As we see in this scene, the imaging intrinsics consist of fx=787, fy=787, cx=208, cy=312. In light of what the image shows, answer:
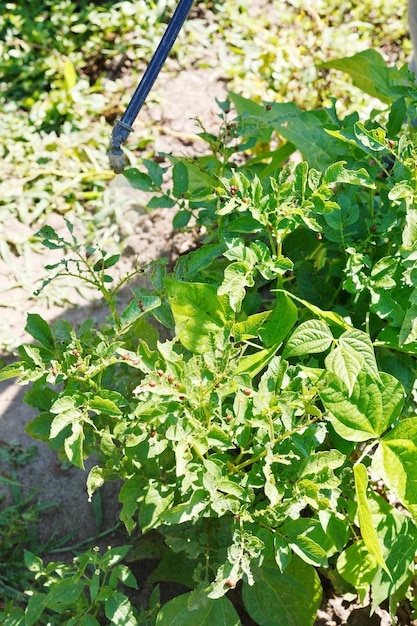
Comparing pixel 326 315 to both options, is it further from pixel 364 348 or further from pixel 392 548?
pixel 392 548

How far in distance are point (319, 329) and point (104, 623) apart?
1073mm

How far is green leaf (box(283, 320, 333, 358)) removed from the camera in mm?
1646

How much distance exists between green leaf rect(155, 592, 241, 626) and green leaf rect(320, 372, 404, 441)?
1.65 ft

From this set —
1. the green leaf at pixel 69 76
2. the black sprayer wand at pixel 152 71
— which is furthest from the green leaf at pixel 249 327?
the green leaf at pixel 69 76

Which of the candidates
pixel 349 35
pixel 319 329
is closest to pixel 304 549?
pixel 319 329

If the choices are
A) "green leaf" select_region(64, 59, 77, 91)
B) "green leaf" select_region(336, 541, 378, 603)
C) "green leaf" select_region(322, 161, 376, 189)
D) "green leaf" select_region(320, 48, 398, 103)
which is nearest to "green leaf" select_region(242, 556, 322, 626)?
"green leaf" select_region(336, 541, 378, 603)

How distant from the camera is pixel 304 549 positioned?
5.25ft

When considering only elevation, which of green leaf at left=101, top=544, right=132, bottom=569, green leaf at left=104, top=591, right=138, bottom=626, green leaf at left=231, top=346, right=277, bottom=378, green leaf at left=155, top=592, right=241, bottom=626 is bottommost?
green leaf at left=155, top=592, right=241, bottom=626

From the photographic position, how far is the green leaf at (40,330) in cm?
176

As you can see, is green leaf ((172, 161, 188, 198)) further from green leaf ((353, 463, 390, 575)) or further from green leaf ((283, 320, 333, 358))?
green leaf ((353, 463, 390, 575))

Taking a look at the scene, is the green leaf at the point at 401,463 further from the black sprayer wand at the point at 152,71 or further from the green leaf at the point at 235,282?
the black sprayer wand at the point at 152,71

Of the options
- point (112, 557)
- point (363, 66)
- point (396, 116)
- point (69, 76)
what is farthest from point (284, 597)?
point (69, 76)

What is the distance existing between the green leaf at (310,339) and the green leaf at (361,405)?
0.07 m

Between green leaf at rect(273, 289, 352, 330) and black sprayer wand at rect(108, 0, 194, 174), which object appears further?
black sprayer wand at rect(108, 0, 194, 174)
